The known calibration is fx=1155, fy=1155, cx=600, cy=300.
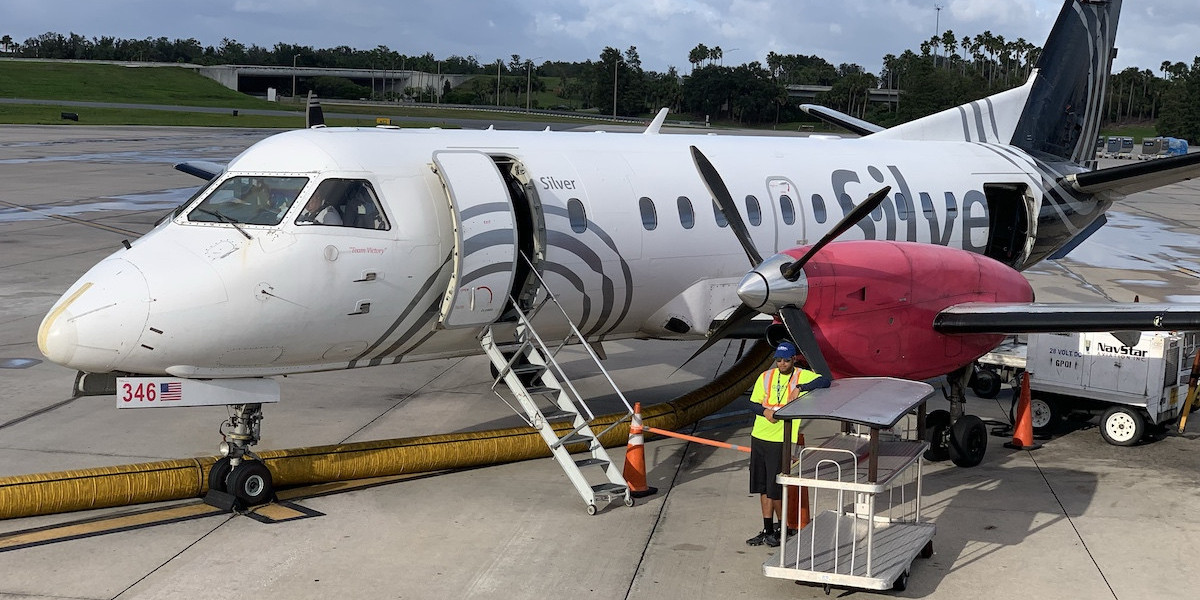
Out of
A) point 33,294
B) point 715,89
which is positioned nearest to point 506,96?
point 715,89

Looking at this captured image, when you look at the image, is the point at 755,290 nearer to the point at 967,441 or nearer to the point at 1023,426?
the point at 967,441

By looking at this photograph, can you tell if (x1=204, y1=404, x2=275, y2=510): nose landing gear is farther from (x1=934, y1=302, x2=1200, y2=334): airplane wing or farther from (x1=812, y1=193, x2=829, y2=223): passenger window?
(x1=812, y1=193, x2=829, y2=223): passenger window

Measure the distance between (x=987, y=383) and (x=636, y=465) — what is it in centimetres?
688

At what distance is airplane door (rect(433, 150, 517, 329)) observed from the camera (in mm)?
11477

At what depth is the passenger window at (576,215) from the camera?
12.6 m

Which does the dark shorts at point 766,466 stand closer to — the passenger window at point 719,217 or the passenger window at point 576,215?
the passenger window at point 576,215

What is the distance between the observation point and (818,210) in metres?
15.2

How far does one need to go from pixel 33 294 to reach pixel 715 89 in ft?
318

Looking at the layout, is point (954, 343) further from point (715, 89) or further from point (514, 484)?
point (715, 89)

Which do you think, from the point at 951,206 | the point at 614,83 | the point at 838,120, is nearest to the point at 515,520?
the point at 951,206

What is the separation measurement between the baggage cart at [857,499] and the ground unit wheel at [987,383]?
20.2ft

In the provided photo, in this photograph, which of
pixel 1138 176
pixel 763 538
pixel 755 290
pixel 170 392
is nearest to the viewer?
pixel 763 538

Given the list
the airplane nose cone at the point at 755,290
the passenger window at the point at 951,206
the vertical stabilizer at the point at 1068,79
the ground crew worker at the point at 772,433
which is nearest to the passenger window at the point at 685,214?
the airplane nose cone at the point at 755,290

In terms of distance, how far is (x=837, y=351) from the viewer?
1125 centimetres
